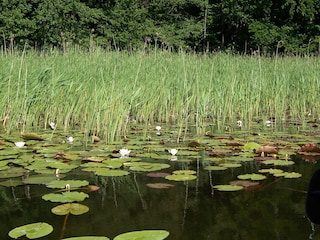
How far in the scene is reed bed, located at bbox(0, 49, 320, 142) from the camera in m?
3.68

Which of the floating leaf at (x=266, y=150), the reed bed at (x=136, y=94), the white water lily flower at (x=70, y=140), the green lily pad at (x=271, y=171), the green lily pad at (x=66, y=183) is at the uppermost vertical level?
the reed bed at (x=136, y=94)

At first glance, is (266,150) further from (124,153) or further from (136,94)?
(136,94)

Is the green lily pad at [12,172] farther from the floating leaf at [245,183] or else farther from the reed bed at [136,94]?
the floating leaf at [245,183]

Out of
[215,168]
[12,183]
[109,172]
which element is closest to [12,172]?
[12,183]

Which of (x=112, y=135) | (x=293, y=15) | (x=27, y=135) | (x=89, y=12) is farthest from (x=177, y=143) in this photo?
(x=293, y=15)

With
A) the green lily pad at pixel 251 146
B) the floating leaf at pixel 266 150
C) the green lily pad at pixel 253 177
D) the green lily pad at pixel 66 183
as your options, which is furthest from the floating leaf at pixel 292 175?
the green lily pad at pixel 66 183

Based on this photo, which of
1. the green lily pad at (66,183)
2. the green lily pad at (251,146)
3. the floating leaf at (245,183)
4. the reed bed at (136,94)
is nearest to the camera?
the green lily pad at (66,183)

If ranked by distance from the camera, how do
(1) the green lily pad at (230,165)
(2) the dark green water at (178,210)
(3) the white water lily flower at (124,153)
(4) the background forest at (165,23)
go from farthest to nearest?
(4) the background forest at (165,23) < (3) the white water lily flower at (124,153) < (1) the green lily pad at (230,165) < (2) the dark green water at (178,210)

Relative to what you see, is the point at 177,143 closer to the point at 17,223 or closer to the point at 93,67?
the point at 93,67

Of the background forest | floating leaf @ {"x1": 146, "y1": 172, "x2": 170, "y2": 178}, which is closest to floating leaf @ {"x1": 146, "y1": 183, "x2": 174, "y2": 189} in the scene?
floating leaf @ {"x1": 146, "y1": 172, "x2": 170, "y2": 178}

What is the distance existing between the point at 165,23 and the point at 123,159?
15.0m

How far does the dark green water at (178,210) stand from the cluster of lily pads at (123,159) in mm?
52

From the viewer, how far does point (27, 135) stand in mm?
3307

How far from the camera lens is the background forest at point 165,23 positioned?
46.1 feet
